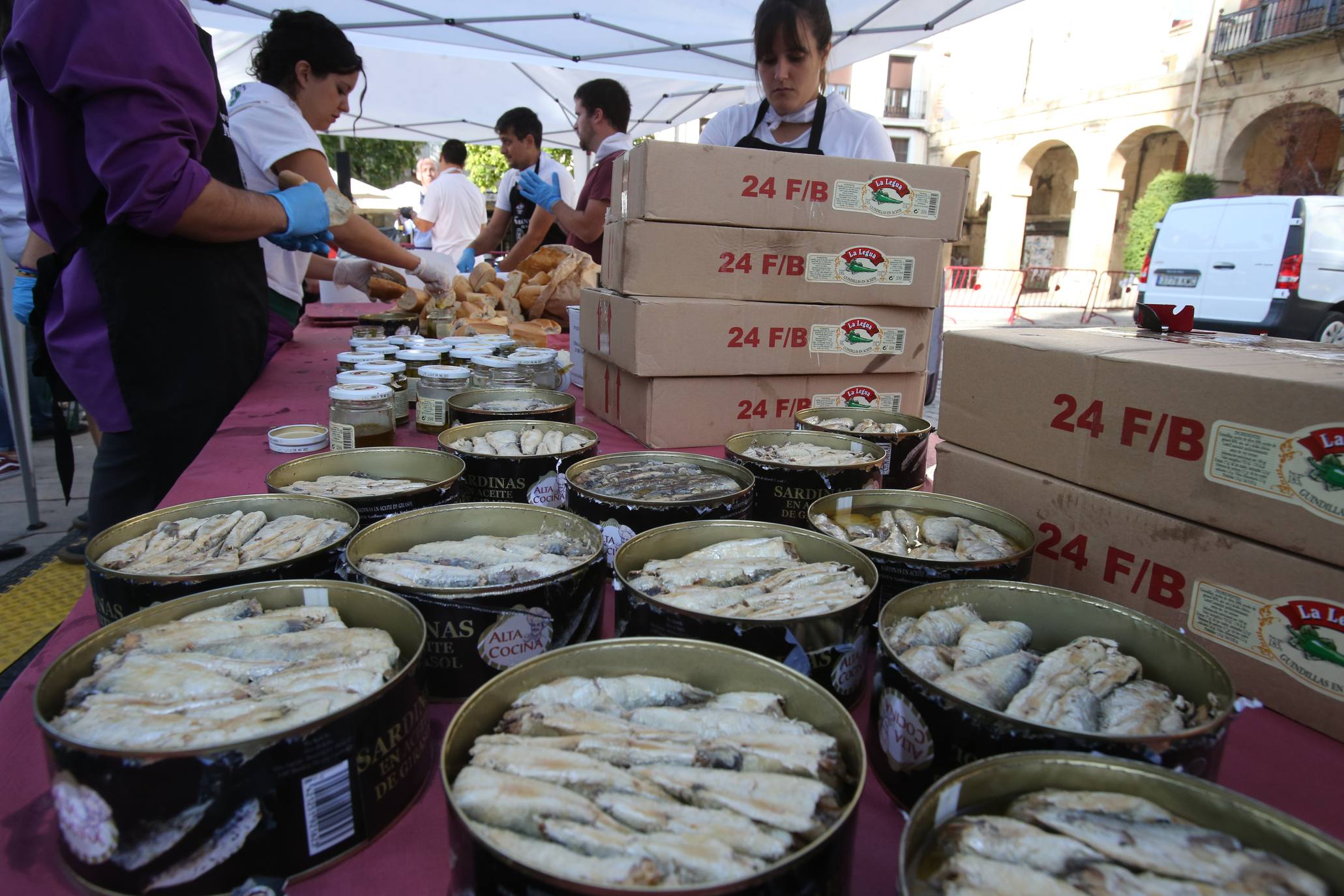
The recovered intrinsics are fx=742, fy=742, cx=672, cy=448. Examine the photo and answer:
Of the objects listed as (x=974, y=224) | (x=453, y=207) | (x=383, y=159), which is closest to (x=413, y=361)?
(x=453, y=207)

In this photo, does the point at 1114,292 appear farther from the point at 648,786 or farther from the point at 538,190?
the point at 648,786

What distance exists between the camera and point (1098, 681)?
1023 mm

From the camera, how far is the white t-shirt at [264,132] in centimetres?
297

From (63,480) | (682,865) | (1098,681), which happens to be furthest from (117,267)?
(1098,681)

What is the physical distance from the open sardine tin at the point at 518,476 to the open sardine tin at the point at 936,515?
55cm

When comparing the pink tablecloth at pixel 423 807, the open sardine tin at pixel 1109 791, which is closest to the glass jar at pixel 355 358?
the pink tablecloth at pixel 423 807

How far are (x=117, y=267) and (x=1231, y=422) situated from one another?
278 centimetres

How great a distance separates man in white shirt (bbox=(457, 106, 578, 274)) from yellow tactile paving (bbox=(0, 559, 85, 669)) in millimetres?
3478

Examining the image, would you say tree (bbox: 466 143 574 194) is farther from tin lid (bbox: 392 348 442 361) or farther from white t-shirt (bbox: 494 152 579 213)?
tin lid (bbox: 392 348 442 361)

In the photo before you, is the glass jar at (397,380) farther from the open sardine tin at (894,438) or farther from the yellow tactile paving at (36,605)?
the yellow tactile paving at (36,605)

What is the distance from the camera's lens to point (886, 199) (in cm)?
234

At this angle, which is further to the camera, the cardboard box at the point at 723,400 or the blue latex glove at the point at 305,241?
the blue latex glove at the point at 305,241

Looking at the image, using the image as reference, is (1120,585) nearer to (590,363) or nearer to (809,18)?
(590,363)

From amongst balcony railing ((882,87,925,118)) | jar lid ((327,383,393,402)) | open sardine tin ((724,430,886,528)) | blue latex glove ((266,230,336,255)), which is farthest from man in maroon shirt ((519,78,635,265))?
balcony railing ((882,87,925,118))
